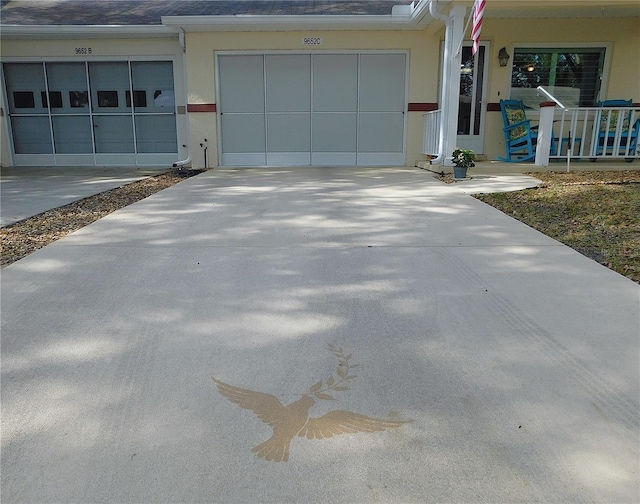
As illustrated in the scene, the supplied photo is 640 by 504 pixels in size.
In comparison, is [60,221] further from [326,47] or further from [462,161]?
[326,47]

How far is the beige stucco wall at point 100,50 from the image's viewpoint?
35.0ft

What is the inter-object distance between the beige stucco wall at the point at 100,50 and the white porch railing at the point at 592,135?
7467 millimetres

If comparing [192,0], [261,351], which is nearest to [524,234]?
[261,351]

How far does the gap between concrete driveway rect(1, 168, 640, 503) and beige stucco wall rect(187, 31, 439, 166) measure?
681 cm

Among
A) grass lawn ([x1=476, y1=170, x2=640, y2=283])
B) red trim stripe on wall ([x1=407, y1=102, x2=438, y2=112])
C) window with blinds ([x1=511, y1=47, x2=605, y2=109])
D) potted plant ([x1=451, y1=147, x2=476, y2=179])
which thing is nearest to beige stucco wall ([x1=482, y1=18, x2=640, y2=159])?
window with blinds ([x1=511, y1=47, x2=605, y2=109])

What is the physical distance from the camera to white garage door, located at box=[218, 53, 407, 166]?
10.3m

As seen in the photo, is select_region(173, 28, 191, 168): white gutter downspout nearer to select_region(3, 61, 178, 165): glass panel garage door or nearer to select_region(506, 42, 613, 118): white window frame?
select_region(3, 61, 178, 165): glass panel garage door

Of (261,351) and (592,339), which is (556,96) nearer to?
(592,339)

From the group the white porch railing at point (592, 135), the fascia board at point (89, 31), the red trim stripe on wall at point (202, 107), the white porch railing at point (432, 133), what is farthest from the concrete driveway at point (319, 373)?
the fascia board at point (89, 31)

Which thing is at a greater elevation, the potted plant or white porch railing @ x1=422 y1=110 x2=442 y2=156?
white porch railing @ x1=422 y1=110 x2=442 y2=156


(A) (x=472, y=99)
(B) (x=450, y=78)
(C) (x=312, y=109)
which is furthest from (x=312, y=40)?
(A) (x=472, y=99)

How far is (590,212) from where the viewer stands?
5051 mm

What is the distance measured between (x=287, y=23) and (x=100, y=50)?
171 inches

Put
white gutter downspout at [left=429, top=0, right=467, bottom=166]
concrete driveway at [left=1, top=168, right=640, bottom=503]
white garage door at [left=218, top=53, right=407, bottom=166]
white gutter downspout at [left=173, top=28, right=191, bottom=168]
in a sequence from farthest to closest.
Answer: white garage door at [left=218, top=53, right=407, bottom=166]
white gutter downspout at [left=173, top=28, right=191, bottom=168]
white gutter downspout at [left=429, top=0, right=467, bottom=166]
concrete driveway at [left=1, top=168, right=640, bottom=503]
